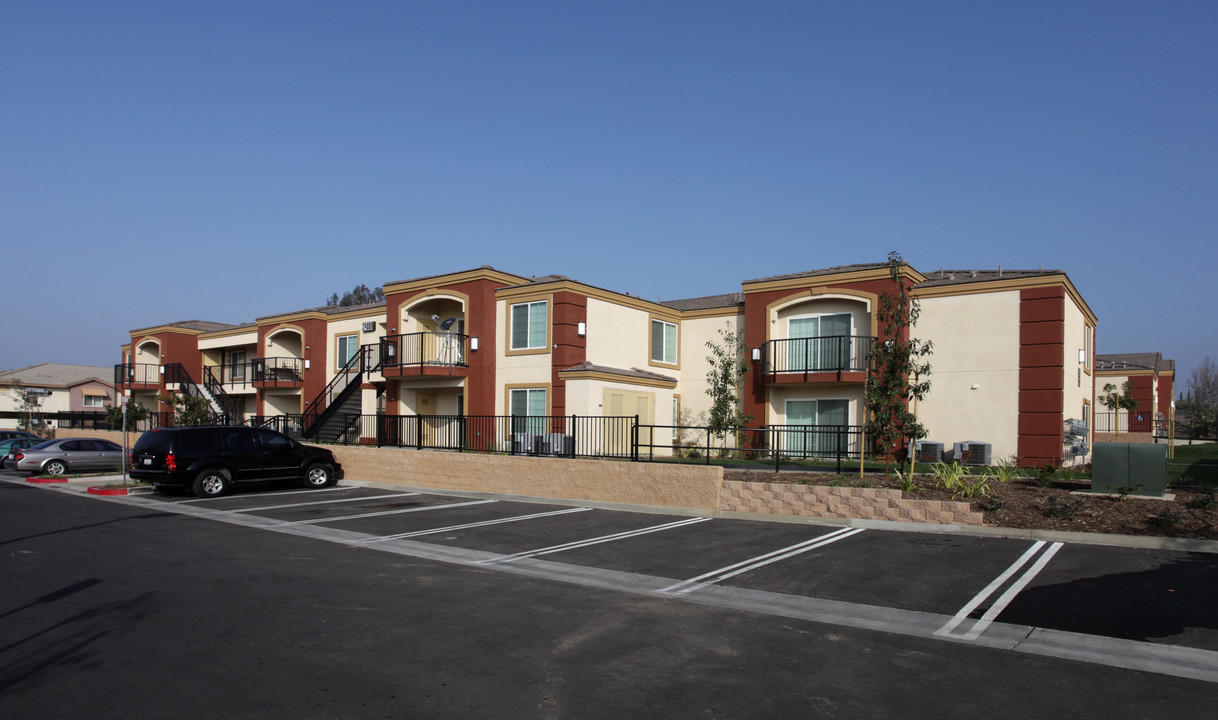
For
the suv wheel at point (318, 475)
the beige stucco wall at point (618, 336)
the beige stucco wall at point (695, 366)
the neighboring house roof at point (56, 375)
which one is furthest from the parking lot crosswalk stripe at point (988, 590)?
the neighboring house roof at point (56, 375)

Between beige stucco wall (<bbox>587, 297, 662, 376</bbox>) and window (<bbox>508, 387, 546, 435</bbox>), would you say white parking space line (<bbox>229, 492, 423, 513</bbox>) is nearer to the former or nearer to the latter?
window (<bbox>508, 387, 546, 435</bbox>)

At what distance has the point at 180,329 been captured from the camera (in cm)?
4244

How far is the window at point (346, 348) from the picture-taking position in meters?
33.0

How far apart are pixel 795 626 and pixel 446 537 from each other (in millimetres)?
7311

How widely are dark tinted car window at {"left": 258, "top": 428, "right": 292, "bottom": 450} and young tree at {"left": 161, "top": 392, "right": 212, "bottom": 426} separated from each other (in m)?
15.3

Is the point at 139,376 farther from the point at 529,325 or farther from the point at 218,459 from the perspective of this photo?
the point at 529,325

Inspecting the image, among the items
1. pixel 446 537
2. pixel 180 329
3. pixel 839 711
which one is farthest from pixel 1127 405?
pixel 180 329

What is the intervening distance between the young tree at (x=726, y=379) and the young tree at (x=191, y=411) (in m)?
23.2

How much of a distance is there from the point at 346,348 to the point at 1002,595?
96.5 feet

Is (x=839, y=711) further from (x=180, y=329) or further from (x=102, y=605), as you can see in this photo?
(x=180, y=329)

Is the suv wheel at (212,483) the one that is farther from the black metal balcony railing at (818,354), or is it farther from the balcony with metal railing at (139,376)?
the balcony with metal railing at (139,376)

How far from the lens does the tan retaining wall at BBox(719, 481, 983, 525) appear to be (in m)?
13.3

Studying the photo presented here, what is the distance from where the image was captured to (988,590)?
29.6 ft

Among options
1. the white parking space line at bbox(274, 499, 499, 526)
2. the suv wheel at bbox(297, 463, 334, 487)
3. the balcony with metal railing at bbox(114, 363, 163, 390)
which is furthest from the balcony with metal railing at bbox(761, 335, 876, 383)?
the balcony with metal railing at bbox(114, 363, 163, 390)
